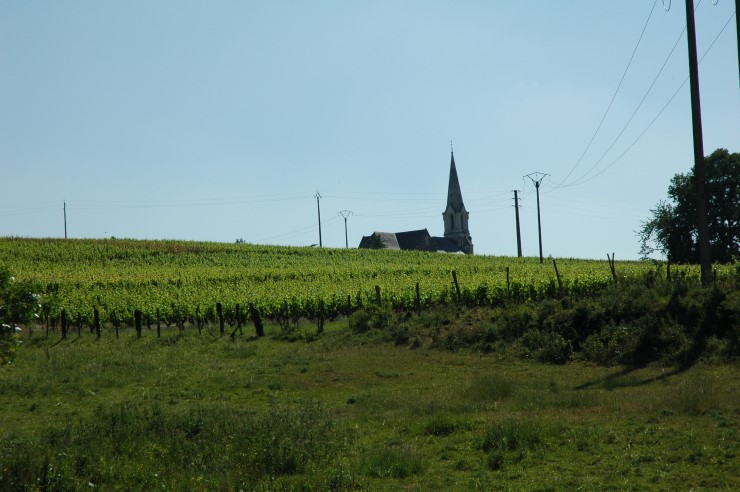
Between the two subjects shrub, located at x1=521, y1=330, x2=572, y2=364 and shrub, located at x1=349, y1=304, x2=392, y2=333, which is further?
shrub, located at x1=349, y1=304, x2=392, y2=333

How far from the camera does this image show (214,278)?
5481cm

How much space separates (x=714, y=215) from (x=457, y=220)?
305 feet

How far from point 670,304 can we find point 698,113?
5377mm

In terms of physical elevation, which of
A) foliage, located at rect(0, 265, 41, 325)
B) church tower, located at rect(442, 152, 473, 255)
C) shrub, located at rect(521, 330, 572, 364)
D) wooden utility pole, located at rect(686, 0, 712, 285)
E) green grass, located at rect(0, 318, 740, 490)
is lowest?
green grass, located at rect(0, 318, 740, 490)

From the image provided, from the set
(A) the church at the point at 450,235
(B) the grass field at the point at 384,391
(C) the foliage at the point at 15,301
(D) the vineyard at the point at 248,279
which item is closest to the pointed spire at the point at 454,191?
(A) the church at the point at 450,235

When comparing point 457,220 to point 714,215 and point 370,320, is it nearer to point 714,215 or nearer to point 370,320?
point 714,215

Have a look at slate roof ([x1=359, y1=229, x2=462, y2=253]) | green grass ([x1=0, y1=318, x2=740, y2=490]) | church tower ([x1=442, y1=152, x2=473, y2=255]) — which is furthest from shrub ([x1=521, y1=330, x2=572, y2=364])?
church tower ([x1=442, y1=152, x2=473, y2=255])

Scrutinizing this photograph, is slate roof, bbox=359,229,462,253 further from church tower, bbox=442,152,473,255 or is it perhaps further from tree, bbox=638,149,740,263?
tree, bbox=638,149,740,263

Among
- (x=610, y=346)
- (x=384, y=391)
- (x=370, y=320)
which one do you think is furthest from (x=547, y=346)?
(x=370, y=320)

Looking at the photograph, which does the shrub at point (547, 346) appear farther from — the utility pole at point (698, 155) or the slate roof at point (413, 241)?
the slate roof at point (413, 241)

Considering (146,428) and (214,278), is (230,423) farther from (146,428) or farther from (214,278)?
(214,278)

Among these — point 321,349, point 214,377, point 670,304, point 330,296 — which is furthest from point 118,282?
point 670,304

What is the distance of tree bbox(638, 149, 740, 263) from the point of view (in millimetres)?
70562

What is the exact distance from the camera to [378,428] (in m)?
14.3
